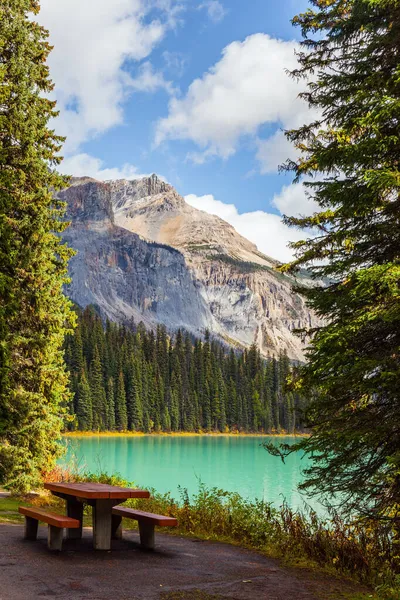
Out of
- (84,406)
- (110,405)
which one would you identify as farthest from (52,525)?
(110,405)

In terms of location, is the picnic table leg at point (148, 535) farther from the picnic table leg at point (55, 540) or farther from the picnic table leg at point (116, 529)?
the picnic table leg at point (55, 540)

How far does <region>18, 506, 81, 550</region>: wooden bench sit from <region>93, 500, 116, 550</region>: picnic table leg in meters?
0.32

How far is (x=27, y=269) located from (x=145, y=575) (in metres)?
9.89

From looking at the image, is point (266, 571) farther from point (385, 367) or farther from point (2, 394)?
point (2, 394)

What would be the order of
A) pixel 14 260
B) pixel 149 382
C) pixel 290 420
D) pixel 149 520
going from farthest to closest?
pixel 290 420, pixel 149 382, pixel 14 260, pixel 149 520

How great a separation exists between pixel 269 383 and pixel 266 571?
395ft

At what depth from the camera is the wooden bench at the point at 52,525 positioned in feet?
23.8

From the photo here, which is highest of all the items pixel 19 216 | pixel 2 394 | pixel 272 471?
pixel 19 216

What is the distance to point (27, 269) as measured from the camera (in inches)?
583

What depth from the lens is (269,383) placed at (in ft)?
413

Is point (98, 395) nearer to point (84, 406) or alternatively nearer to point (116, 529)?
point (84, 406)

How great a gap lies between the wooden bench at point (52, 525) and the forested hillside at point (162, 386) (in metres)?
80.1

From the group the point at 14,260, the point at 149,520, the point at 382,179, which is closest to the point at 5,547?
the point at 149,520

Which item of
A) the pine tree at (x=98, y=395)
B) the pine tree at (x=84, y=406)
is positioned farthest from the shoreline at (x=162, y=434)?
the pine tree at (x=98, y=395)
